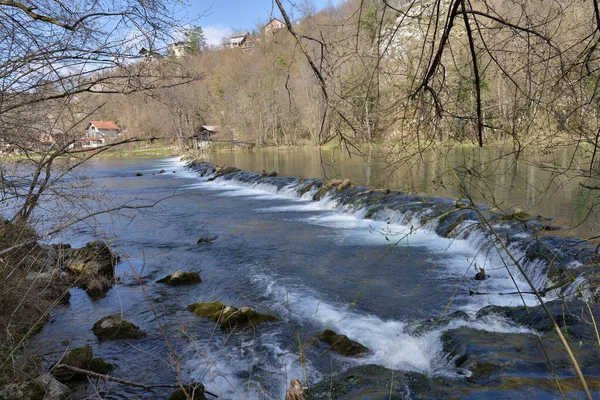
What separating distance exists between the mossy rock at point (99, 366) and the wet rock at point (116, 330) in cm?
75

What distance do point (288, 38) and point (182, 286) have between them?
20.1 ft

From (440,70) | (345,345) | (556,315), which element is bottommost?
(345,345)

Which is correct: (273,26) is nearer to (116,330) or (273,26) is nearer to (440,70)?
(440,70)

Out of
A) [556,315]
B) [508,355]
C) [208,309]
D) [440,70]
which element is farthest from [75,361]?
[556,315]

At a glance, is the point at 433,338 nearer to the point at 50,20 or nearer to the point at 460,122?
the point at 460,122

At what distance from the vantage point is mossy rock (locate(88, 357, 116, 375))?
4484 millimetres

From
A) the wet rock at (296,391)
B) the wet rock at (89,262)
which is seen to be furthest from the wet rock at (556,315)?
the wet rock at (89,262)

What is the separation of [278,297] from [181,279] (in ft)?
6.36

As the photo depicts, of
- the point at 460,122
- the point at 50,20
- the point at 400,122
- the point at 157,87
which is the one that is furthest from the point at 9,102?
the point at 460,122

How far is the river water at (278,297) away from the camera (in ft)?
14.4

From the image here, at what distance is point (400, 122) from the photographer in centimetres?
292

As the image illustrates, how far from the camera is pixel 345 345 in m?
4.73

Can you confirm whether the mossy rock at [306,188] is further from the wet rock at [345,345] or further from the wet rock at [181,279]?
the wet rock at [345,345]

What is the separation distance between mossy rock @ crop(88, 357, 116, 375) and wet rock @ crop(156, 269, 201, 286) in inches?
106
